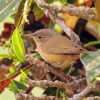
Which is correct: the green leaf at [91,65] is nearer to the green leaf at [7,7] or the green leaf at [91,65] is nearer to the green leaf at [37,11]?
the green leaf at [7,7]

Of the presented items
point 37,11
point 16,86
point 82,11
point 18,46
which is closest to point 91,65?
point 82,11

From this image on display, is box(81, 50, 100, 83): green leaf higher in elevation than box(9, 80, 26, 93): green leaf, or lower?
higher

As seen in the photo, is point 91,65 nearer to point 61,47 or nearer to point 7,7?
point 61,47

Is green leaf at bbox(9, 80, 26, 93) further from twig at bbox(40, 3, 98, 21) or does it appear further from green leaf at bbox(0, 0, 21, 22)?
twig at bbox(40, 3, 98, 21)

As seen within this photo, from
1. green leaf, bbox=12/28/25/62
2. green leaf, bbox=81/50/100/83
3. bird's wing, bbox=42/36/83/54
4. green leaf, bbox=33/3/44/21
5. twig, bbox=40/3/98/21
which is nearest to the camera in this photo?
green leaf, bbox=81/50/100/83

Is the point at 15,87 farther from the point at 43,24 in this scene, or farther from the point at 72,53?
the point at 43,24

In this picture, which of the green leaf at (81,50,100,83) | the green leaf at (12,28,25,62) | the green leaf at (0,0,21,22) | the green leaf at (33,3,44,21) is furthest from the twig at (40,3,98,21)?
the green leaf at (33,3,44,21)
